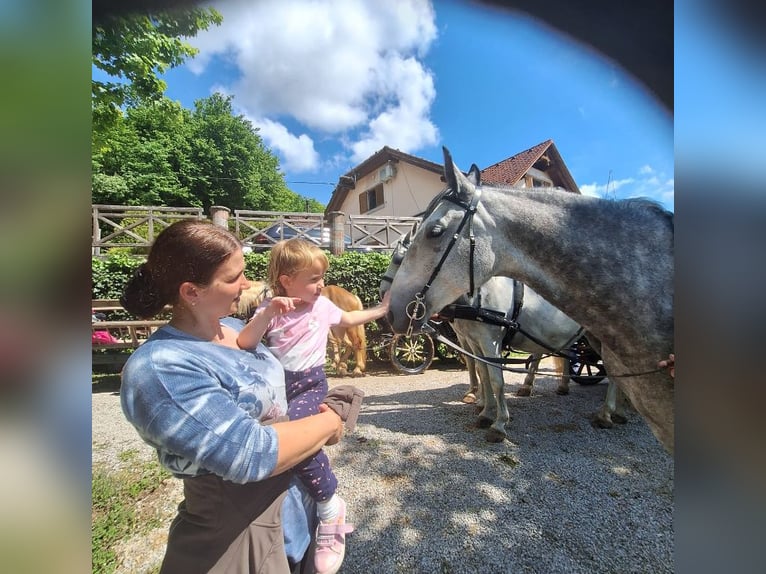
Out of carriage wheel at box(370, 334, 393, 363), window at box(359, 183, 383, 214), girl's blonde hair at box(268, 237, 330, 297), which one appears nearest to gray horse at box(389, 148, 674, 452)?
girl's blonde hair at box(268, 237, 330, 297)

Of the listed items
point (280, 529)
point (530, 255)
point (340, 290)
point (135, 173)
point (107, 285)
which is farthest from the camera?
point (340, 290)

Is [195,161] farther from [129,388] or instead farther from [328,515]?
[328,515]

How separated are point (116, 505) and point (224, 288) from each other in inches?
107

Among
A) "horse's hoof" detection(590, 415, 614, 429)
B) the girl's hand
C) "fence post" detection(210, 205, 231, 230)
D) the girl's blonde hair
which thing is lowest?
"horse's hoof" detection(590, 415, 614, 429)

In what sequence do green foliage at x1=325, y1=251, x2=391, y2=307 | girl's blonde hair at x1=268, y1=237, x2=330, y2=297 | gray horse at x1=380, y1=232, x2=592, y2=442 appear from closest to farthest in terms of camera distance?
girl's blonde hair at x1=268, y1=237, x2=330, y2=297 < gray horse at x1=380, y1=232, x2=592, y2=442 < green foliage at x1=325, y1=251, x2=391, y2=307

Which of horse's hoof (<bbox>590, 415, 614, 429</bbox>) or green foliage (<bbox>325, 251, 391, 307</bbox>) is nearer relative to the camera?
horse's hoof (<bbox>590, 415, 614, 429</bbox>)

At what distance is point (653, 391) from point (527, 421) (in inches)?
119

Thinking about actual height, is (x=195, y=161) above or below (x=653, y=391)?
above

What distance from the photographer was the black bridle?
1.84 m

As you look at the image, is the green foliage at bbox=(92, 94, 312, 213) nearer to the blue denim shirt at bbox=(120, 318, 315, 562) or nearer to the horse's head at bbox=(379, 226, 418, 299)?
the blue denim shirt at bbox=(120, 318, 315, 562)

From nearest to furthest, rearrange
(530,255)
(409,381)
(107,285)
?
(530,255) → (107,285) → (409,381)

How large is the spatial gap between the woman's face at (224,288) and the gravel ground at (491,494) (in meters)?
1.99
